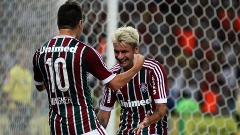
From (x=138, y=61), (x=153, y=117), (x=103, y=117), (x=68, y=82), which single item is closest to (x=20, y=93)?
(x=103, y=117)

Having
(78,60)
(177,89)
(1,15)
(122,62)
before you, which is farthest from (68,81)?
(177,89)

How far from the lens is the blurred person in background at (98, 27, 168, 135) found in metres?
3.38

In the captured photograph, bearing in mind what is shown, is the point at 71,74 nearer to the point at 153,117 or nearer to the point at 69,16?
the point at 69,16

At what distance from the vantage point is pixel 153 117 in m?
3.36

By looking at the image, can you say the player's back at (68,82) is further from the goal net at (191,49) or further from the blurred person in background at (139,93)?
the goal net at (191,49)

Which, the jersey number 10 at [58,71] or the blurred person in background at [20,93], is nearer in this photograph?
the jersey number 10 at [58,71]

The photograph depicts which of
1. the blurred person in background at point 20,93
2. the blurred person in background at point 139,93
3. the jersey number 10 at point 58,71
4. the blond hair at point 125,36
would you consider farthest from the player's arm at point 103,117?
the blurred person in background at point 20,93

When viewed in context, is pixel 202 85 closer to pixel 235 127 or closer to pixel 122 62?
pixel 235 127

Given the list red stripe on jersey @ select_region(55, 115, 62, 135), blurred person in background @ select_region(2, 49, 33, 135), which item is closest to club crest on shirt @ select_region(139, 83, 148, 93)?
red stripe on jersey @ select_region(55, 115, 62, 135)

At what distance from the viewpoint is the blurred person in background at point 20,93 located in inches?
182

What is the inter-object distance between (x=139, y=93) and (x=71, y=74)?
73 cm

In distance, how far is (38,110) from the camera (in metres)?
4.51

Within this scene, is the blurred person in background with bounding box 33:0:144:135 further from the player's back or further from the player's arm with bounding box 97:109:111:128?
the player's arm with bounding box 97:109:111:128

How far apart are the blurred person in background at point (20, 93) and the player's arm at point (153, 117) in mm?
1460
